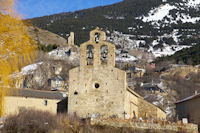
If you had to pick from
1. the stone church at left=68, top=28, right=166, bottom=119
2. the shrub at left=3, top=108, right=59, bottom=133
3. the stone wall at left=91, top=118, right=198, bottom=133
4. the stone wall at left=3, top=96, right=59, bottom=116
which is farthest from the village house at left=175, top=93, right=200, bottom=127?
the stone wall at left=3, top=96, right=59, bottom=116

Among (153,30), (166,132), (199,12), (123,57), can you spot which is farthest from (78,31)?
(166,132)

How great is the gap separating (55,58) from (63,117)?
61927 millimetres

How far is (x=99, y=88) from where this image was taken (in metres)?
29.8

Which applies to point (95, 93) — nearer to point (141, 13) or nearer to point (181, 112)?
point (181, 112)

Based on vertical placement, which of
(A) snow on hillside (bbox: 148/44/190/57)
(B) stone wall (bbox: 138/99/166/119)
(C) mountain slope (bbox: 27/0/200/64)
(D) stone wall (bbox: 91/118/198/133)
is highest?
(C) mountain slope (bbox: 27/0/200/64)

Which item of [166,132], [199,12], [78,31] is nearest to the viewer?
[166,132]

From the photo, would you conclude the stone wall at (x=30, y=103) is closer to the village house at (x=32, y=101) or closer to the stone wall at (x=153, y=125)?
the village house at (x=32, y=101)

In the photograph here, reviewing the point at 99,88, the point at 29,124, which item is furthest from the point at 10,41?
the point at 99,88

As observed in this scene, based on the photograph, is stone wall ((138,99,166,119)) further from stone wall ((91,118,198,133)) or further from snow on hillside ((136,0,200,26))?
snow on hillside ((136,0,200,26))

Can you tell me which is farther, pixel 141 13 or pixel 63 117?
pixel 141 13

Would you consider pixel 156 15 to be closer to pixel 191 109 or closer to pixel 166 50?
pixel 166 50

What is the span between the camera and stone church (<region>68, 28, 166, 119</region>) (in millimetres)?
29141

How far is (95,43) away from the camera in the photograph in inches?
1195

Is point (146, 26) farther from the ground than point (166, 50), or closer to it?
farther from the ground
